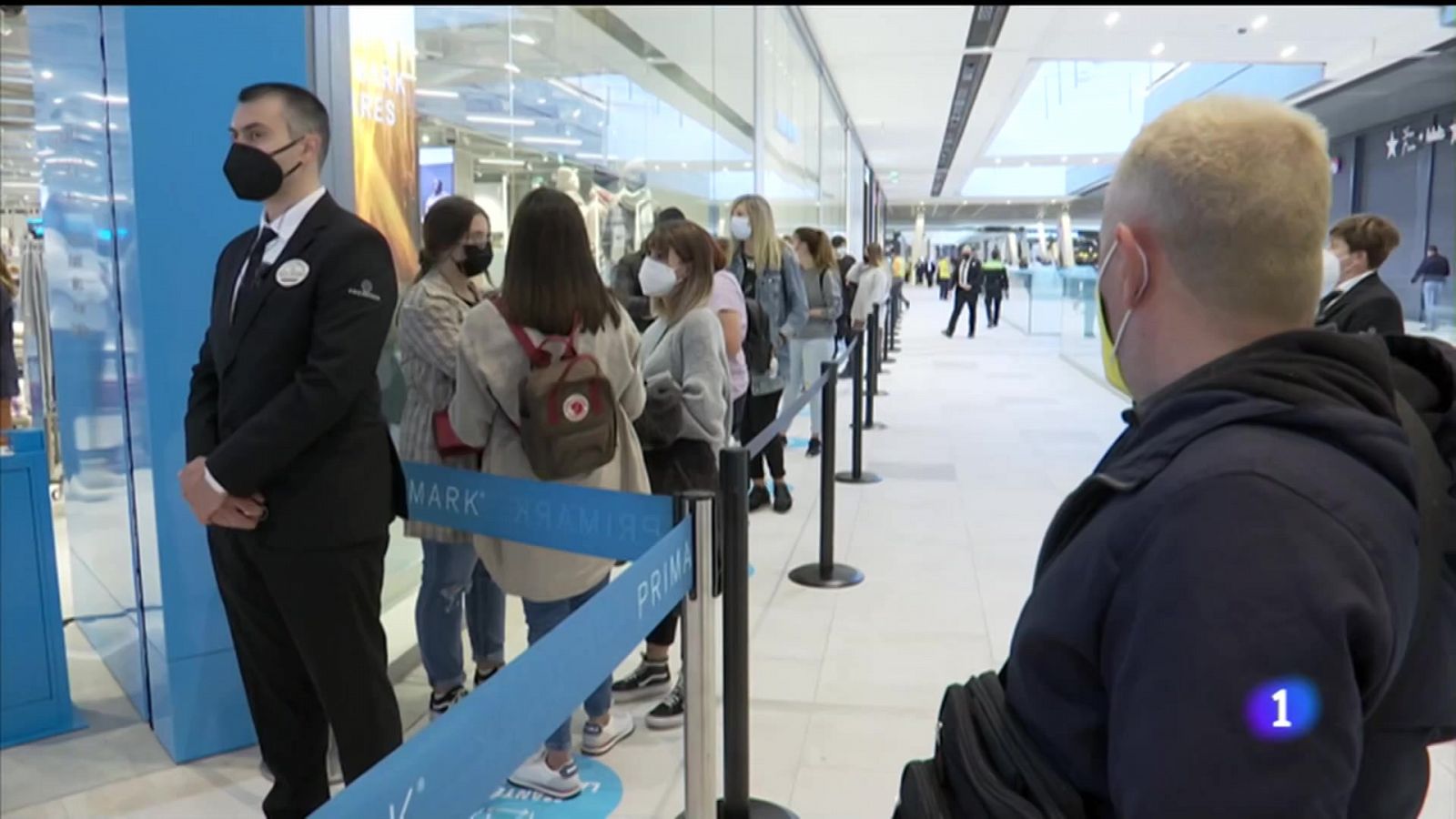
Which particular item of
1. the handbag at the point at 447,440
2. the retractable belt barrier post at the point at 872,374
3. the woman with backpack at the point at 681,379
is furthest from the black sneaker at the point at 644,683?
the retractable belt barrier post at the point at 872,374

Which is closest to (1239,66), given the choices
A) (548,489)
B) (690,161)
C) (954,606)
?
(690,161)

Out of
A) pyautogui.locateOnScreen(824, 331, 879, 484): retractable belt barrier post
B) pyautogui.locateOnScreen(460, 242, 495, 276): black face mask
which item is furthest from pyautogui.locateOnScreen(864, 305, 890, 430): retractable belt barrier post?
pyautogui.locateOnScreen(460, 242, 495, 276): black face mask

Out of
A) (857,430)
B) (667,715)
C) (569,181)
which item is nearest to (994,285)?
(857,430)

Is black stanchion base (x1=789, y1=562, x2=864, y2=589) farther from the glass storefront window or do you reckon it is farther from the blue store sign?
the glass storefront window

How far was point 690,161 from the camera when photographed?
24.1 ft

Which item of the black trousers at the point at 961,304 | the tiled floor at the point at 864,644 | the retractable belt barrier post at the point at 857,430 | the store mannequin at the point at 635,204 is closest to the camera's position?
the tiled floor at the point at 864,644

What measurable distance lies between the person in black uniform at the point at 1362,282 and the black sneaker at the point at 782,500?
9.55 feet

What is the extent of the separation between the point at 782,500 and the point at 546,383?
360 cm

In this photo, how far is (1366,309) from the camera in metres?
4.05

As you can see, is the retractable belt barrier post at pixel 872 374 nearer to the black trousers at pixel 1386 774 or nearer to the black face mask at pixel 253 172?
the black face mask at pixel 253 172

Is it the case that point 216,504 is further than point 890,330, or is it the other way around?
point 890,330

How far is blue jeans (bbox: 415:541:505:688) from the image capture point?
316 cm

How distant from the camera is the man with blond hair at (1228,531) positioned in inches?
31.3

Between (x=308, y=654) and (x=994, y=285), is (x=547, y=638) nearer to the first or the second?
(x=308, y=654)
